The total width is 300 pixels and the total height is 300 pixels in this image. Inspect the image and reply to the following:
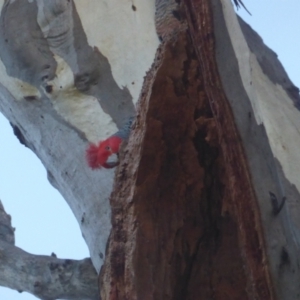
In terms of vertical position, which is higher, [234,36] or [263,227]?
[234,36]

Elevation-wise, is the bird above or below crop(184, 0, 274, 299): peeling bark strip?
above

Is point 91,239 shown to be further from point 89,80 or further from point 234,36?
point 234,36

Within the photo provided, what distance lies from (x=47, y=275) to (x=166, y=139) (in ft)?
1.76

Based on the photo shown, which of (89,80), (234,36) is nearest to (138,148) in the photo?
(234,36)

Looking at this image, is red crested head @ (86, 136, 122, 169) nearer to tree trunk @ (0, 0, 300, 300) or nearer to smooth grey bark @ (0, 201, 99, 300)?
tree trunk @ (0, 0, 300, 300)

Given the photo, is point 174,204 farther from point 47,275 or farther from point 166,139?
point 47,275

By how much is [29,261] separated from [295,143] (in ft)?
2.00

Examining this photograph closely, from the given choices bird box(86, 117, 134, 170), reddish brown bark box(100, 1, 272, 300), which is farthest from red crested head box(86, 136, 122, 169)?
reddish brown bark box(100, 1, 272, 300)

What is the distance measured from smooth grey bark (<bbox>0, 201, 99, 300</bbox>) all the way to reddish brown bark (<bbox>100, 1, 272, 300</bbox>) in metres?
0.33

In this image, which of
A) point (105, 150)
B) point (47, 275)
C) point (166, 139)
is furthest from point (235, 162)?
point (47, 275)

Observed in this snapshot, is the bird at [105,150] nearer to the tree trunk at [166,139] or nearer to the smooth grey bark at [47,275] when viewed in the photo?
the tree trunk at [166,139]

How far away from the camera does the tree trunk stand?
2.33 feet

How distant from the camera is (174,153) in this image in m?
0.85

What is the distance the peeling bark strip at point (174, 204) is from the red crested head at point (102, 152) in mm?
165
